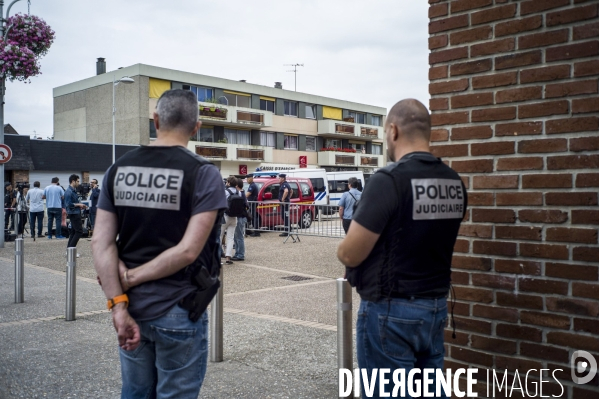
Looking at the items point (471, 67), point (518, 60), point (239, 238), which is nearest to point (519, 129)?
point (518, 60)

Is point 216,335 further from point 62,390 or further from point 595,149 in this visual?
point 595,149

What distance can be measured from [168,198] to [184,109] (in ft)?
1.47

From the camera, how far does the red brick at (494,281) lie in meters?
3.24

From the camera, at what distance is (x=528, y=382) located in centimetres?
318

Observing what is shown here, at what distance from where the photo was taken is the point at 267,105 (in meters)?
51.0

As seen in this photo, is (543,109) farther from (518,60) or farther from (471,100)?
(471,100)

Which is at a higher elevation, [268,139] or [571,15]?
[268,139]

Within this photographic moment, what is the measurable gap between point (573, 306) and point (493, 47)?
4.97ft

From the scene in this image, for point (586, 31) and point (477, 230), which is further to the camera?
point (477, 230)

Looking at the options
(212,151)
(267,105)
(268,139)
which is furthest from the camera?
(268,139)

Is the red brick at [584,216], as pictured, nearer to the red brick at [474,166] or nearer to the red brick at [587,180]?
the red brick at [587,180]

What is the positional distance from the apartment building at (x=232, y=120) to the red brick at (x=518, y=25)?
126 feet

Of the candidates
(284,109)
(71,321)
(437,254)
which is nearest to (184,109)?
(437,254)

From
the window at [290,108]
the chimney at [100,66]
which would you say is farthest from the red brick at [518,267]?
the chimney at [100,66]
